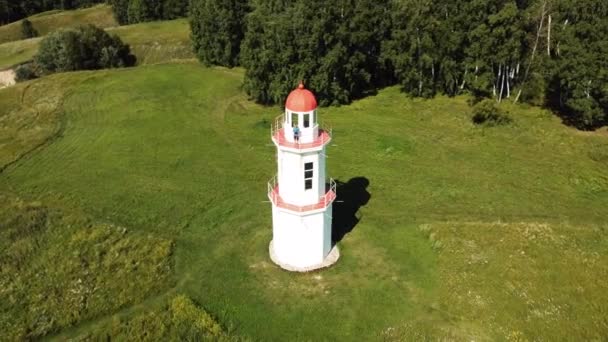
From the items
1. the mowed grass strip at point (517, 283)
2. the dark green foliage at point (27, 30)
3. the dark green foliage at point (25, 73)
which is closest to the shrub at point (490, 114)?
the mowed grass strip at point (517, 283)

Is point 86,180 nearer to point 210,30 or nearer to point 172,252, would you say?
point 172,252

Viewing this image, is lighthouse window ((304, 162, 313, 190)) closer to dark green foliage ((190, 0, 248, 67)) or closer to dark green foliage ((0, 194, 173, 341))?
dark green foliage ((0, 194, 173, 341))

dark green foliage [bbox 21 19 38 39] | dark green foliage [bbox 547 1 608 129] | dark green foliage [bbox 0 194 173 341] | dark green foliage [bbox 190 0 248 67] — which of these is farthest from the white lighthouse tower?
dark green foliage [bbox 21 19 38 39]

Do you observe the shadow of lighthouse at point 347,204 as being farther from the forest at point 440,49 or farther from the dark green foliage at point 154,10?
the dark green foliage at point 154,10

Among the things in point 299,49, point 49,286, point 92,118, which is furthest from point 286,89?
point 49,286

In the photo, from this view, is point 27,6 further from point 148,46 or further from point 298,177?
point 298,177

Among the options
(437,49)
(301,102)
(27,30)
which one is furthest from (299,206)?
(27,30)
